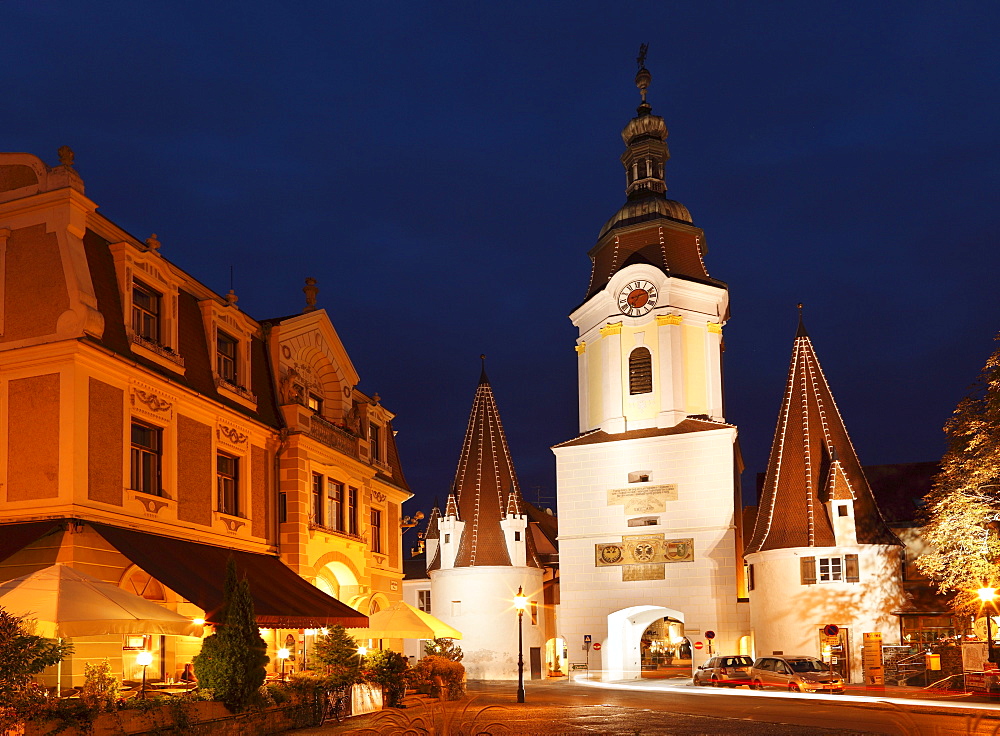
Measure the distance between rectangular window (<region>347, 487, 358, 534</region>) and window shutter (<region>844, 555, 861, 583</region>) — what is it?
23.0m

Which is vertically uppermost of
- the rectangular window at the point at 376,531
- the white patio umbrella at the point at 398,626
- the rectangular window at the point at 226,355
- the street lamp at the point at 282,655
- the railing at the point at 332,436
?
the rectangular window at the point at 226,355

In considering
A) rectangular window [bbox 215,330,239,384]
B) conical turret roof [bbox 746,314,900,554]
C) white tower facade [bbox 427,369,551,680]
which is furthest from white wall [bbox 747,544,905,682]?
rectangular window [bbox 215,330,239,384]

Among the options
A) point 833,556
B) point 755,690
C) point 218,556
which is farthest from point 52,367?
point 833,556

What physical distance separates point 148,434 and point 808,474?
108 ft

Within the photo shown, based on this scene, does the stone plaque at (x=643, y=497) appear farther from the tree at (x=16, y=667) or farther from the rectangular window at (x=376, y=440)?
the tree at (x=16, y=667)

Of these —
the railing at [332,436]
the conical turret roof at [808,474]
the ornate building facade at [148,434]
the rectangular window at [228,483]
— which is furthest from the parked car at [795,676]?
the rectangular window at [228,483]

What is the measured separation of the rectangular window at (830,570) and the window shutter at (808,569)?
0.97 ft

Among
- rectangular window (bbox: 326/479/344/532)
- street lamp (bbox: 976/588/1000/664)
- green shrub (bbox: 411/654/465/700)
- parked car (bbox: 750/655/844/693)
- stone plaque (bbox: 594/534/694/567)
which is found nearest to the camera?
green shrub (bbox: 411/654/465/700)

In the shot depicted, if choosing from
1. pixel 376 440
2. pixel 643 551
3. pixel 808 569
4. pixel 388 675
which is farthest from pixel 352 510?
pixel 643 551

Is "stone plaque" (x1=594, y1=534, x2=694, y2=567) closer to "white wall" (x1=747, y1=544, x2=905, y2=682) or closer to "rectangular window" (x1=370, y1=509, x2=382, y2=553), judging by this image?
"white wall" (x1=747, y1=544, x2=905, y2=682)

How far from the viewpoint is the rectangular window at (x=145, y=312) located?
23.4 m

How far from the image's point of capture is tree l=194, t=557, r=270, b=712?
18.7 meters

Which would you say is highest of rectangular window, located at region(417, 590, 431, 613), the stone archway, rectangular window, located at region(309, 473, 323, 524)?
rectangular window, located at region(309, 473, 323, 524)

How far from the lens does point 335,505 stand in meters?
31.2
